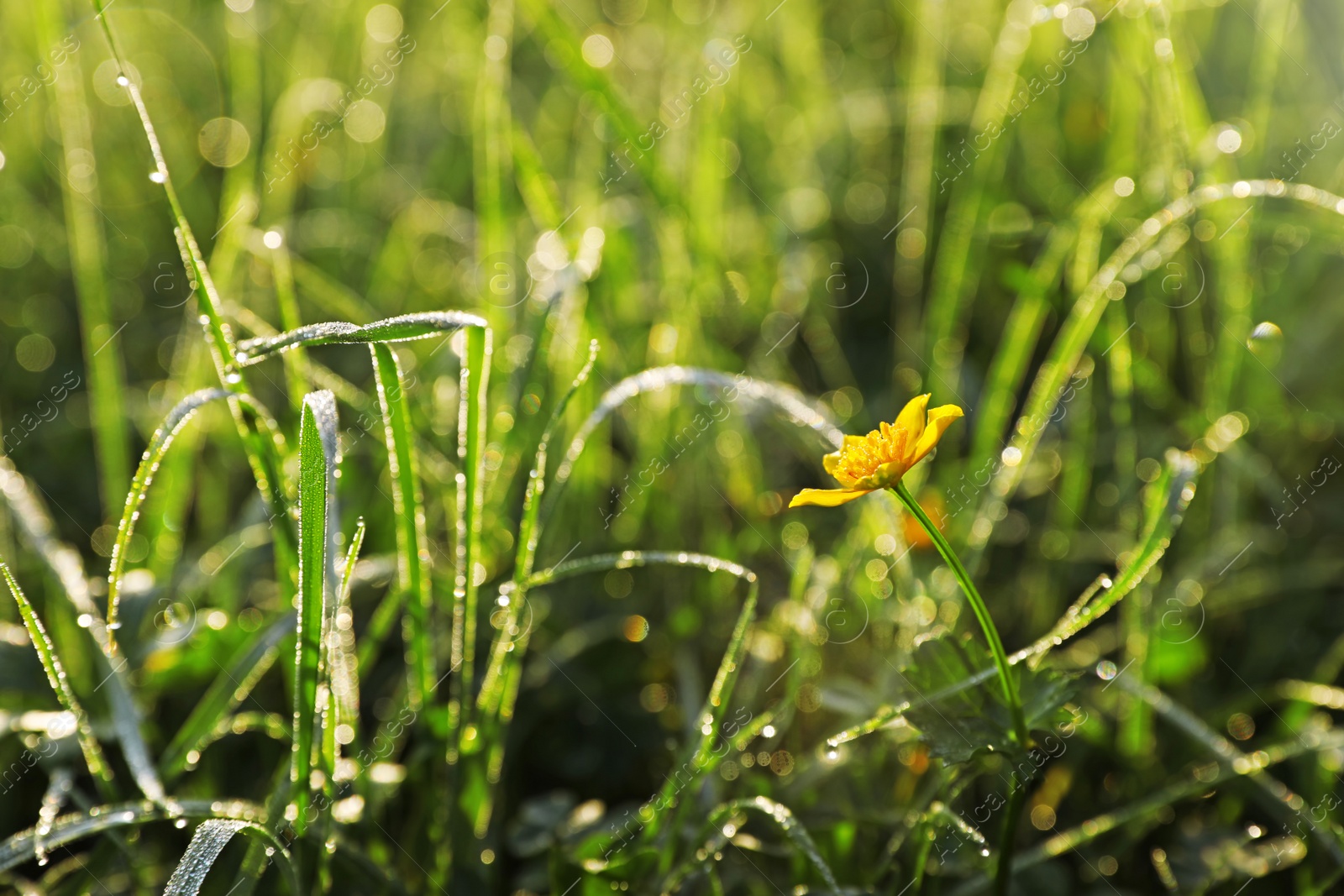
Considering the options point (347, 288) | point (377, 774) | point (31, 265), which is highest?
point (31, 265)

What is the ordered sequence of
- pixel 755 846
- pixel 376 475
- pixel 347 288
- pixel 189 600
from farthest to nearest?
pixel 347 288
pixel 376 475
pixel 189 600
pixel 755 846

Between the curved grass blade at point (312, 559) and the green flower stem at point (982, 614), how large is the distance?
1.48 feet

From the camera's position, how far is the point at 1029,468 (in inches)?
59.1

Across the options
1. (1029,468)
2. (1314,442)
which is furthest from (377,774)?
(1314,442)

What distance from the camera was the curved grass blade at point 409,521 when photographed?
0.87 meters

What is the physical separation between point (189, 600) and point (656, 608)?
0.61 metres

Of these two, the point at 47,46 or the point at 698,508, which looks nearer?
the point at 47,46

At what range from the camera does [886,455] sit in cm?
81

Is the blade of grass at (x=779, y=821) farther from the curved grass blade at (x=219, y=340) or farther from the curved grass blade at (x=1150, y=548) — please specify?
the curved grass blade at (x=219, y=340)

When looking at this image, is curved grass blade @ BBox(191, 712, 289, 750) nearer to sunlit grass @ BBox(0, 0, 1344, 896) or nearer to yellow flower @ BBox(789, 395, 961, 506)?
sunlit grass @ BBox(0, 0, 1344, 896)

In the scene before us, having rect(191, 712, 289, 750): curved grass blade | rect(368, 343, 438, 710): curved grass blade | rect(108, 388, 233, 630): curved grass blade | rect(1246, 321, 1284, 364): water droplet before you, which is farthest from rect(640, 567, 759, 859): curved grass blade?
rect(1246, 321, 1284, 364): water droplet

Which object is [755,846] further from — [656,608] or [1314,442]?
[1314,442]

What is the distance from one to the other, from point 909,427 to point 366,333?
17.1 inches

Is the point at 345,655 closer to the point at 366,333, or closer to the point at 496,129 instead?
the point at 366,333
